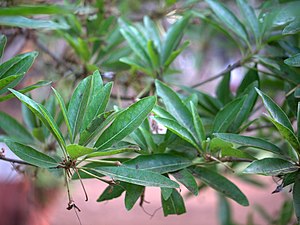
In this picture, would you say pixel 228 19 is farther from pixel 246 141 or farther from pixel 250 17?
pixel 246 141

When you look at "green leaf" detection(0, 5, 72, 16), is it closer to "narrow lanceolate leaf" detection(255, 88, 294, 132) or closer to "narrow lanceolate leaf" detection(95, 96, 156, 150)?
"narrow lanceolate leaf" detection(95, 96, 156, 150)

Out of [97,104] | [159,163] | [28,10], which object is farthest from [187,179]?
[28,10]

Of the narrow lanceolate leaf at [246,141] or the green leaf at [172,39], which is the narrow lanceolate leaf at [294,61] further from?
the green leaf at [172,39]

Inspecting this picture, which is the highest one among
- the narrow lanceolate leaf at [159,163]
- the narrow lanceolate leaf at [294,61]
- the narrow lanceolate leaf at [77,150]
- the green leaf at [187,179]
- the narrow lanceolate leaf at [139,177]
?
the narrow lanceolate leaf at [294,61]

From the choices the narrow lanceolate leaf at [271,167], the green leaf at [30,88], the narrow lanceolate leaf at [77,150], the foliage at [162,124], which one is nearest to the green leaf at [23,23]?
the foliage at [162,124]

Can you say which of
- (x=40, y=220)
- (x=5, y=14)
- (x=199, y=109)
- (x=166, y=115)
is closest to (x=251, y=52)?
(x=199, y=109)
